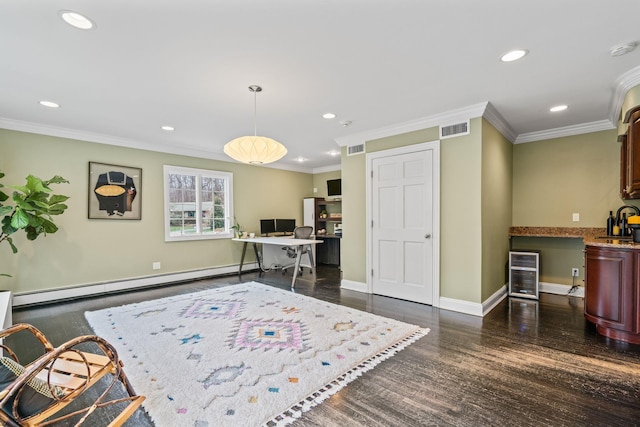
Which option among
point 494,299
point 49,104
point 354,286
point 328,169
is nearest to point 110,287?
point 49,104

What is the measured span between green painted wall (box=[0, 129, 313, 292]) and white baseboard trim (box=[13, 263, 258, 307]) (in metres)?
0.08

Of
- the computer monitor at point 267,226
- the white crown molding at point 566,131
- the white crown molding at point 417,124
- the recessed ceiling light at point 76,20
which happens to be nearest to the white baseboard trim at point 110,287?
the computer monitor at point 267,226

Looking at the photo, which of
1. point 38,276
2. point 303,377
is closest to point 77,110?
point 38,276

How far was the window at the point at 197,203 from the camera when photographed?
18.1 feet

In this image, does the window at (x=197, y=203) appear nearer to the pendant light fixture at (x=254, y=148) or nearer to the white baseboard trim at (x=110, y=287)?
the white baseboard trim at (x=110, y=287)

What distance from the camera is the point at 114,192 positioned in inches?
190

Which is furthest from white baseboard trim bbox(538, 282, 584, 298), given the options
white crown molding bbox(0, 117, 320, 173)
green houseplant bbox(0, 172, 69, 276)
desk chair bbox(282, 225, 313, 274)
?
green houseplant bbox(0, 172, 69, 276)

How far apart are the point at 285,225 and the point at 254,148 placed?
408 cm

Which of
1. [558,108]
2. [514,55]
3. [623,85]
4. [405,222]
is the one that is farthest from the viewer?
[405,222]

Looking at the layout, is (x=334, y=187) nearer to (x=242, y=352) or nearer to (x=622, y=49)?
(x=242, y=352)

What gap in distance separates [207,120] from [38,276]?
10.5 ft

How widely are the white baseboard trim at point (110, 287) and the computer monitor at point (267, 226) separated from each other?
0.99 m

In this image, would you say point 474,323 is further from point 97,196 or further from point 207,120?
point 97,196

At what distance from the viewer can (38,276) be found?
4156mm
